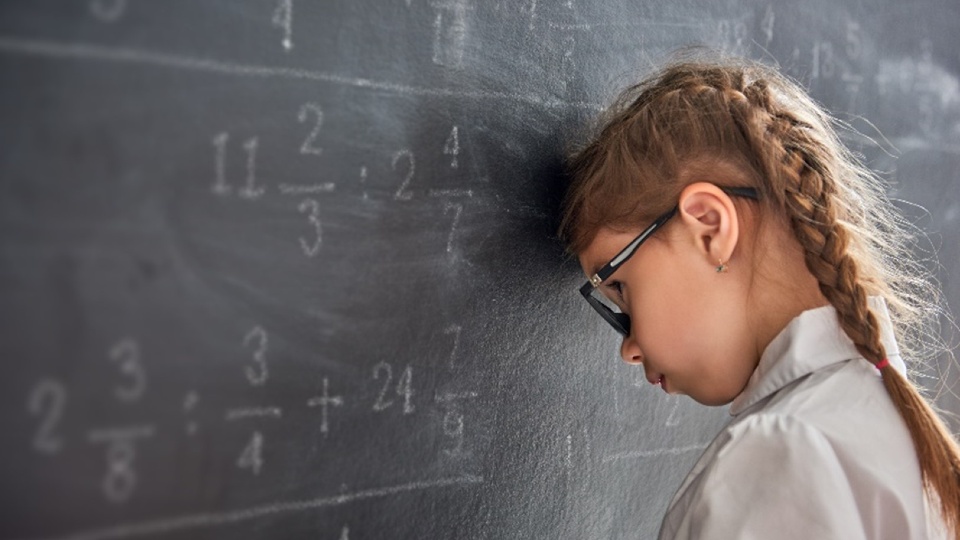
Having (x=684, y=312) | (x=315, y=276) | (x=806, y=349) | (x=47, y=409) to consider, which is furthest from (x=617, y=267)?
(x=47, y=409)

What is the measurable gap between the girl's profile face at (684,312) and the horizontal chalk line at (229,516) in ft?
0.91

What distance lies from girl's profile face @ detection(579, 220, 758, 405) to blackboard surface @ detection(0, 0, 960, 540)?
11 cm

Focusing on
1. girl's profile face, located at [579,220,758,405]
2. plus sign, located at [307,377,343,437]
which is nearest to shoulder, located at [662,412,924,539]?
girl's profile face, located at [579,220,758,405]

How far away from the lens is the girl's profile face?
3.57ft

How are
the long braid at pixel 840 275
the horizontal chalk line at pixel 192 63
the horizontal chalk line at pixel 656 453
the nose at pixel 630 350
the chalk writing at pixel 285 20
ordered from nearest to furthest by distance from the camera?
the horizontal chalk line at pixel 192 63
the chalk writing at pixel 285 20
the long braid at pixel 840 275
the nose at pixel 630 350
the horizontal chalk line at pixel 656 453

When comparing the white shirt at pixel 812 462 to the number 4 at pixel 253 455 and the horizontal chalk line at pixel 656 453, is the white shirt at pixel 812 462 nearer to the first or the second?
the horizontal chalk line at pixel 656 453

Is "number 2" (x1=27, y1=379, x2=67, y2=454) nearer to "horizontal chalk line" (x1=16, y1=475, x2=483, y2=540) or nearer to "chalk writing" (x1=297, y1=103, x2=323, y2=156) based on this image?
"horizontal chalk line" (x1=16, y1=475, x2=483, y2=540)

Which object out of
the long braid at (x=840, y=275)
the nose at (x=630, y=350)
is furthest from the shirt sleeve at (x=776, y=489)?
the nose at (x=630, y=350)

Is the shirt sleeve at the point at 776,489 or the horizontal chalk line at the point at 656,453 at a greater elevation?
the shirt sleeve at the point at 776,489

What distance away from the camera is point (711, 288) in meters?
1.08

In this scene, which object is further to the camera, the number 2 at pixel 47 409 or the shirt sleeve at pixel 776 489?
the shirt sleeve at pixel 776 489

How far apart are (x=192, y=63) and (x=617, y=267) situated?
20.3 inches

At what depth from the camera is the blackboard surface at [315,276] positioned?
763 mm

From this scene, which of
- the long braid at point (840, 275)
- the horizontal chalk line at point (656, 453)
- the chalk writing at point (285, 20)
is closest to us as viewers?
the chalk writing at point (285, 20)
